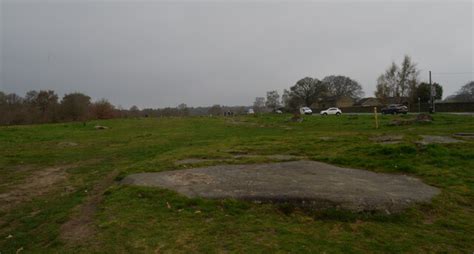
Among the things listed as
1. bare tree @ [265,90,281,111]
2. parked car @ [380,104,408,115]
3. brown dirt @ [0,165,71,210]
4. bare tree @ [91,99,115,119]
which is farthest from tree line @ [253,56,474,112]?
brown dirt @ [0,165,71,210]

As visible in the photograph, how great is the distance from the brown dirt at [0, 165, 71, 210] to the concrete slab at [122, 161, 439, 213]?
207cm

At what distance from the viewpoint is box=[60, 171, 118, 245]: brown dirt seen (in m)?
4.05

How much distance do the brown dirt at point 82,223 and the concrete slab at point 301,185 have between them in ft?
2.94

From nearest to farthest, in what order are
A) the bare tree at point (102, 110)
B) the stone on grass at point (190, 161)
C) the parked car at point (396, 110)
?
1. the stone on grass at point (190, 161)
2. the parked car at point (396, 110)
3. the bare tree at point (102, 110)

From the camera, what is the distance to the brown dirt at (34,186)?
6.15m

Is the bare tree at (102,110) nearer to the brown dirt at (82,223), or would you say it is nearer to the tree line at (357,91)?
the tree line at (357,91)

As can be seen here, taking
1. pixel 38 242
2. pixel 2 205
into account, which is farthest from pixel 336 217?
pixel 2 205

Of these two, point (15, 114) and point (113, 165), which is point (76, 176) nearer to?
point (113, 165)

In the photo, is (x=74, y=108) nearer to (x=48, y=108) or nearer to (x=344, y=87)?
(x=48, y=108)

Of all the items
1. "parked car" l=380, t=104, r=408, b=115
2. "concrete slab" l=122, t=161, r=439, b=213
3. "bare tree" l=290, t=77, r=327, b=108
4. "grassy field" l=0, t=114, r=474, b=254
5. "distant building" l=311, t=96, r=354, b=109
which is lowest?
"grassy field" l=0, t=114, r=474, b=254

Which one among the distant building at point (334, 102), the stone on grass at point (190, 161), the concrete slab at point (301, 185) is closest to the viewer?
Answer: the concrete slab at point (301, 185)

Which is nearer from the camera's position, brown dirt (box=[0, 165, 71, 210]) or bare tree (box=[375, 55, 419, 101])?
brown dirt (box=[0, 165, 71, 210])

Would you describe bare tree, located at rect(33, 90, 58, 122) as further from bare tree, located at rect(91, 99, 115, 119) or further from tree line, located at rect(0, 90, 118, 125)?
bare tree, located at rect(91, 99, 115, 119)

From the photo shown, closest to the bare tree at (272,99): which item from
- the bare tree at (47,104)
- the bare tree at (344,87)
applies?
the bare tree at (344,87)
